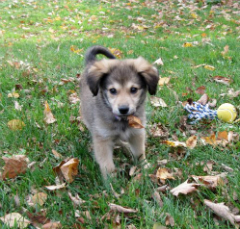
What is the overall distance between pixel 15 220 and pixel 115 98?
1.21 m

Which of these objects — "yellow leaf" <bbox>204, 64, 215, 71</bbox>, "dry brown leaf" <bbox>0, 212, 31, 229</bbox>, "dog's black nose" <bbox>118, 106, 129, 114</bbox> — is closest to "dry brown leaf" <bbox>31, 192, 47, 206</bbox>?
"dry brown leaf" <bbox>0, 212, 31, 229</bbox>

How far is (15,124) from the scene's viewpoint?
312cm

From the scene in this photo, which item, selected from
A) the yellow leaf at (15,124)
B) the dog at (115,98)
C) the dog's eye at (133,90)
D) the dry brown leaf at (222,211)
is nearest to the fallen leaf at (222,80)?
the dog at (115,98)

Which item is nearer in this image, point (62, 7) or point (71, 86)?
point (71, 86)

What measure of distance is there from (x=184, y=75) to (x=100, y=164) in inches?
90.3

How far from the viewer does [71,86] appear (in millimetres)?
4324

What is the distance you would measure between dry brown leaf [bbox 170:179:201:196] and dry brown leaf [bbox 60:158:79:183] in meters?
0.81

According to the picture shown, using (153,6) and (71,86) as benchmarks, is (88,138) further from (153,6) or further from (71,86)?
(153,6)

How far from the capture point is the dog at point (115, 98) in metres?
2.61

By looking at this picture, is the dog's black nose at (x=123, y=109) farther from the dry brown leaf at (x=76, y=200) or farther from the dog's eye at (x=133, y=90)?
the dry brown leaf at (x=76, y=200)

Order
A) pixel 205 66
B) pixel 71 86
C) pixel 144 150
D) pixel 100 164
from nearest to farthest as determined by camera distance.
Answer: pixel 100 164 → pixel 144 150 → pixel 71 86 → pixel 205 66

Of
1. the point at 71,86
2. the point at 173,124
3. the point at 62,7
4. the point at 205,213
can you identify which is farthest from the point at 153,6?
the point at 205,213

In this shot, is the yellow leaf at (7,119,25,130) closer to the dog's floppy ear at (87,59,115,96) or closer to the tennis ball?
the dog's floppy ear at (87,59,115,96)

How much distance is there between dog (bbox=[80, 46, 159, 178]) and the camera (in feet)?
8.55
